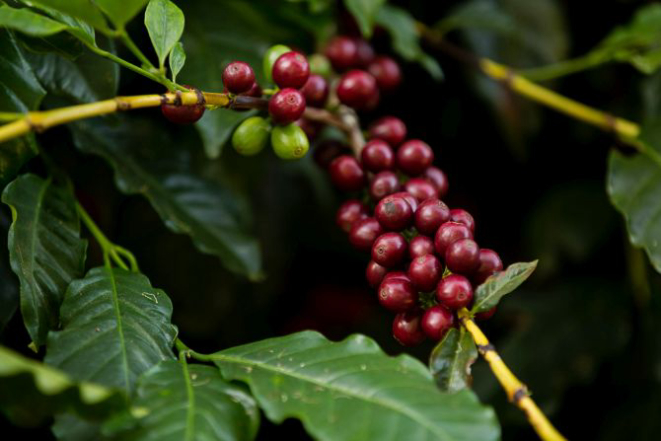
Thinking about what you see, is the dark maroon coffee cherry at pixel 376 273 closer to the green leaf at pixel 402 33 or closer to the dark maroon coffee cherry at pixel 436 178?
the dark maroon coffee cherry at pixel 436 178

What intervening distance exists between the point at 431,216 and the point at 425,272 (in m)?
0.05

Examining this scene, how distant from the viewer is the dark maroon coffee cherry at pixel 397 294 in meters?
0.54

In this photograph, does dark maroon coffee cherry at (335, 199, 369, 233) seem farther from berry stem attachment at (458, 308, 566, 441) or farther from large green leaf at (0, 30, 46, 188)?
large green leaf at (0, 30, 46, 188)

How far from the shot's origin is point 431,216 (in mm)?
566

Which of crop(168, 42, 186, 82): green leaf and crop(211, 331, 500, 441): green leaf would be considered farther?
crop(168, 42, 186, 82): green leaf

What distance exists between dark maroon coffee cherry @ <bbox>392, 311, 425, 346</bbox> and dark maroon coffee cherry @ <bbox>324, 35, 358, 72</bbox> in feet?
1.49

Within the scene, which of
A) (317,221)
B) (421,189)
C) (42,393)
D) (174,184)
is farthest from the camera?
(317,221)

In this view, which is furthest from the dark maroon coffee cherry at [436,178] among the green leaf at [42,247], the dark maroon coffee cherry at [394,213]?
the green leaf at [42,247]

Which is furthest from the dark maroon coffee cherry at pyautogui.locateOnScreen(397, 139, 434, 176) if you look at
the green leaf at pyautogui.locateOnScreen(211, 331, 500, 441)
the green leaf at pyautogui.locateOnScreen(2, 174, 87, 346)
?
the green leaf at pyautogui.locateOnScreen(2, 174, 87, 346)

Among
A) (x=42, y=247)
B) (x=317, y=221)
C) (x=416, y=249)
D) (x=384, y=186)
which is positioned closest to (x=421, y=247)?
(x=416, y=249)

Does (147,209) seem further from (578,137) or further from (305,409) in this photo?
(578,137)

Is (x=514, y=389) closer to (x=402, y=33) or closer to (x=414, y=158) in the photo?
(x=414, y=158)

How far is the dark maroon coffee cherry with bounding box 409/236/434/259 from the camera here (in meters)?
0.56

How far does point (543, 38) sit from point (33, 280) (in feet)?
3.00
